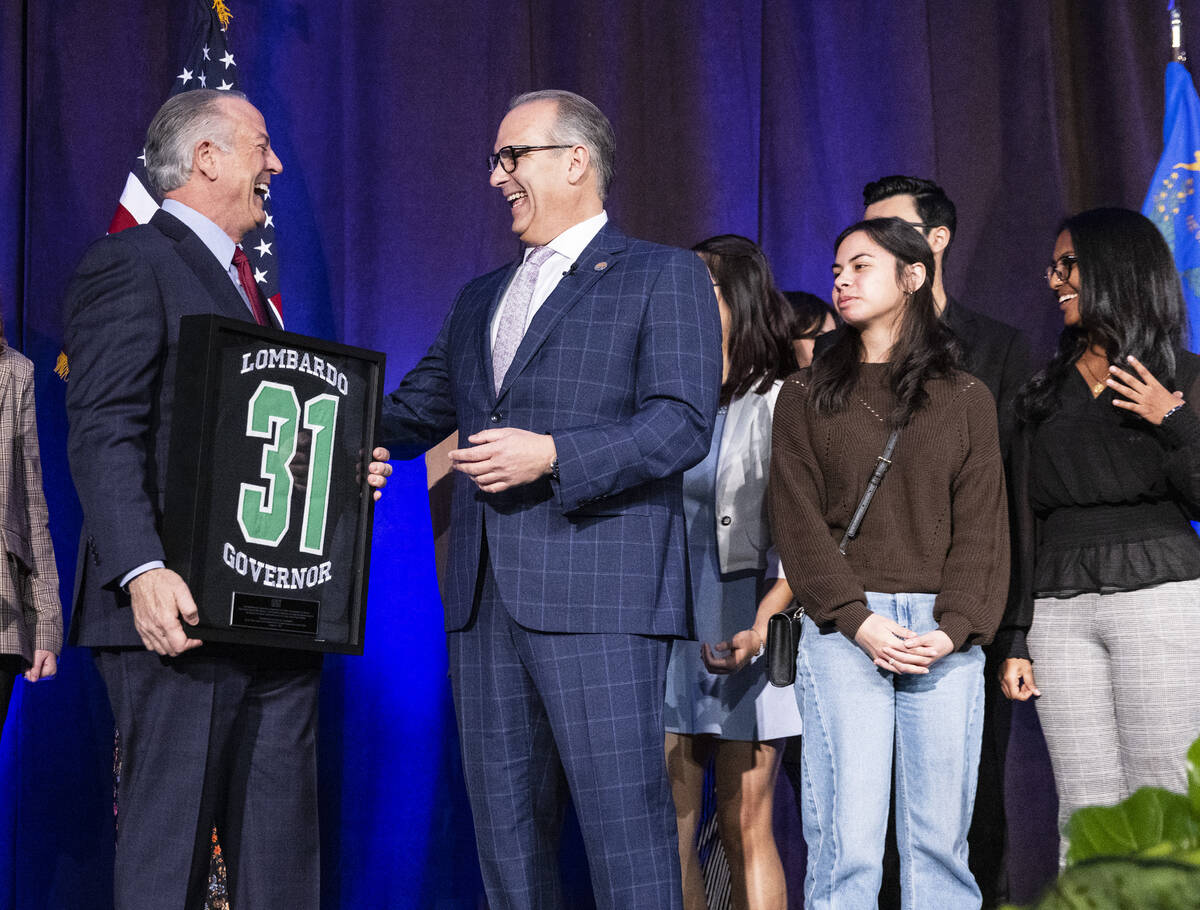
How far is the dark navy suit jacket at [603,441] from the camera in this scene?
84.0 inches

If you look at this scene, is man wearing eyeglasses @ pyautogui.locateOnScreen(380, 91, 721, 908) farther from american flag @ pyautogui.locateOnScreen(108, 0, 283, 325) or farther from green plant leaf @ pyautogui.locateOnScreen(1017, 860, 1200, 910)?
green plant leaf @ pyautogui.locateOnScreen(1017, 860, 1200, 910)

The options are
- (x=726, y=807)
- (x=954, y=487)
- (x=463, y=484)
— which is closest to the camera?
(x=463, y=484)

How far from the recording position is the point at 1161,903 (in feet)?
1.23

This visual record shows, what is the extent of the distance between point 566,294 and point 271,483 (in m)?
0.61

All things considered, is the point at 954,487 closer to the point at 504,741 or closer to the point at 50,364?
the point at 504,741

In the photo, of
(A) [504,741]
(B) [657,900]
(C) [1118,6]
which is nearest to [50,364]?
(A) [504,741]

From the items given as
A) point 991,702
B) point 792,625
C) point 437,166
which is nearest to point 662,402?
point 792,625

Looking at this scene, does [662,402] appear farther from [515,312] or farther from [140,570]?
[140,570]

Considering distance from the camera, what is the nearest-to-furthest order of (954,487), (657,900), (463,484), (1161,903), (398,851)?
1. (1161,903)
2. (657,900)
3. (463,484)
4. (954,487)
5. (398,851)

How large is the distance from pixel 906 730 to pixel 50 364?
2401 mm

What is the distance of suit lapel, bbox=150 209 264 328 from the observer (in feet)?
7.15

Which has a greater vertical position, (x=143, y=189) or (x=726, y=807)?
(x=143, y=189)

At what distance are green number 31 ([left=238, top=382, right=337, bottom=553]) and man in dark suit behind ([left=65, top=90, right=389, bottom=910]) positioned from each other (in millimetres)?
116

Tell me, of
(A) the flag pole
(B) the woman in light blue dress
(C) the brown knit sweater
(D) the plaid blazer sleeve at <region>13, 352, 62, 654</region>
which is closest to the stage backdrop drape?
(A) the flag pole
